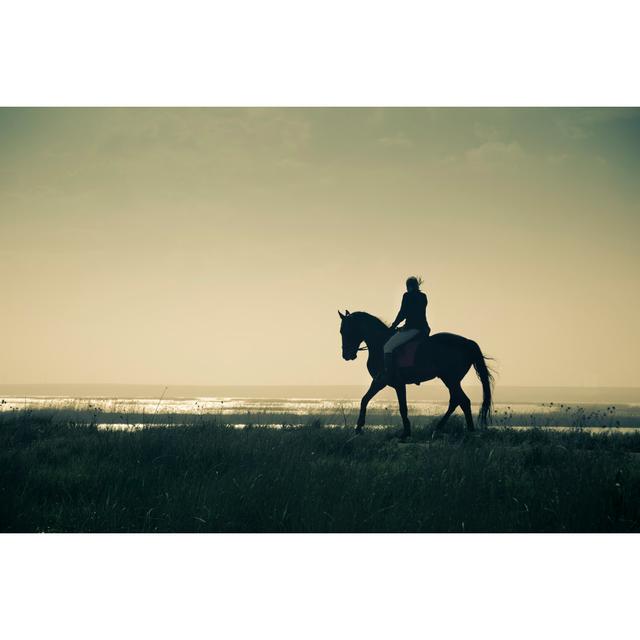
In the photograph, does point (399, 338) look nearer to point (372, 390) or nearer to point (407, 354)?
point (407, 354)

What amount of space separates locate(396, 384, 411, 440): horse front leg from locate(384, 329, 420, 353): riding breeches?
30.2 inches

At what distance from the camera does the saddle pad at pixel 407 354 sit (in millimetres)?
11633

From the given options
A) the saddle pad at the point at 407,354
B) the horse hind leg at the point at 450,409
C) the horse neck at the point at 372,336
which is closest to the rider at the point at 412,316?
the saddle pad at the point at 407,354

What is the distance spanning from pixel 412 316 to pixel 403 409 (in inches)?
69.8

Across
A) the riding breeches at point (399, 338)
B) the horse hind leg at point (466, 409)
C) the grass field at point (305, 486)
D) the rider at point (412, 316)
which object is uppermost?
the rider at point (412, 316)

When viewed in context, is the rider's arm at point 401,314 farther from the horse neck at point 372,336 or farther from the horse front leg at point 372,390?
the horse front leg at point 372,390

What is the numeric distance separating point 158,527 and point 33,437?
5.54 meters

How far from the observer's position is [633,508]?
6.66 meters

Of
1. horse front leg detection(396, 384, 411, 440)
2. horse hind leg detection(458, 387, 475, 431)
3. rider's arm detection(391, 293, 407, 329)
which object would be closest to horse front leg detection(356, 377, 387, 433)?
horse front leg detection(396, 384, 411, 440)

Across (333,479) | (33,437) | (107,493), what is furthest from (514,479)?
(33,437)

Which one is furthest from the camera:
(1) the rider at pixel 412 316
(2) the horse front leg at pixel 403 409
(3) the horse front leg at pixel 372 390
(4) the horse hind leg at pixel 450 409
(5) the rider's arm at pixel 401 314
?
(3) the horse front leg at pixel 372 390

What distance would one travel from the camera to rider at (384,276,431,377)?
11.3 m

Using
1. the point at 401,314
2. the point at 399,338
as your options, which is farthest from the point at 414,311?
the point at 399,338

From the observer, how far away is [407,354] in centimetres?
1173
